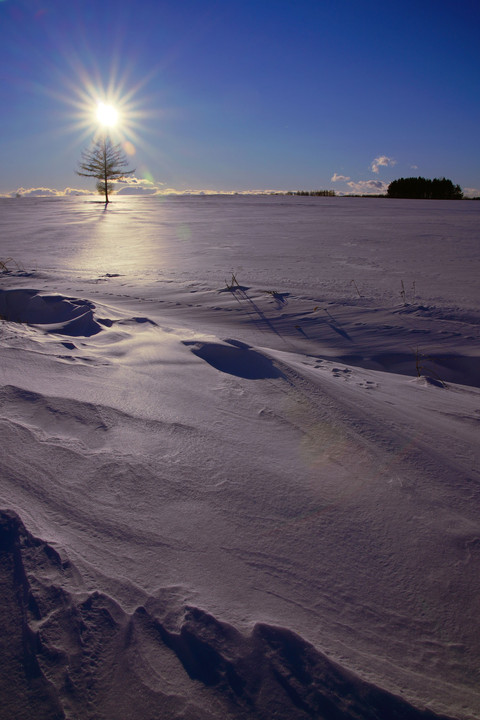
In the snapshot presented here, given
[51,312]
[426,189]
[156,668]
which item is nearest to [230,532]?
[156,668]

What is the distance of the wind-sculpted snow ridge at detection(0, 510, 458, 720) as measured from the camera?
63 centimetres

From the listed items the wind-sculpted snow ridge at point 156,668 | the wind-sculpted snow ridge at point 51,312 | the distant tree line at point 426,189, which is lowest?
the wind-sculpted snow ridge at point 156,668

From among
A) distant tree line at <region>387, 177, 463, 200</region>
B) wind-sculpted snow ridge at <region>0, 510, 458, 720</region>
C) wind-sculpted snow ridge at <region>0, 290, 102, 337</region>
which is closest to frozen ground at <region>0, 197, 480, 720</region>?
wind-sculpted snow ridge at <region>0, 510, 458, 720</region>

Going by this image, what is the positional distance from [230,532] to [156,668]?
11.7 inches

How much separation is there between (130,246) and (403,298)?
4806 millimetres

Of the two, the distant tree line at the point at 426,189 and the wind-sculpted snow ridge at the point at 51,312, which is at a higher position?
the distant tree line at the point at 426,189

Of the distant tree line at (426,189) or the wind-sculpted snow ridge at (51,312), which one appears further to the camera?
the distant tree line at (426,189)

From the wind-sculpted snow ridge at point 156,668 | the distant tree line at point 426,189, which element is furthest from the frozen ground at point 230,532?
the distant tree line at point 426,189

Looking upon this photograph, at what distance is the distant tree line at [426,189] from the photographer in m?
19.5

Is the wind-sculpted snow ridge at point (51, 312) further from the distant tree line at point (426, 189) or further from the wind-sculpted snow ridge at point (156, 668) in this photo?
the distant tree line at point (426, 189)

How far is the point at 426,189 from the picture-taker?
1995 centimetres

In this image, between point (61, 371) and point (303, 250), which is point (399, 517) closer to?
point (61, 371)

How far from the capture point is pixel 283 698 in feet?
2.12

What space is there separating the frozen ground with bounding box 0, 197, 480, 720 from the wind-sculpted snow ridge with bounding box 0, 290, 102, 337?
0.31 m
